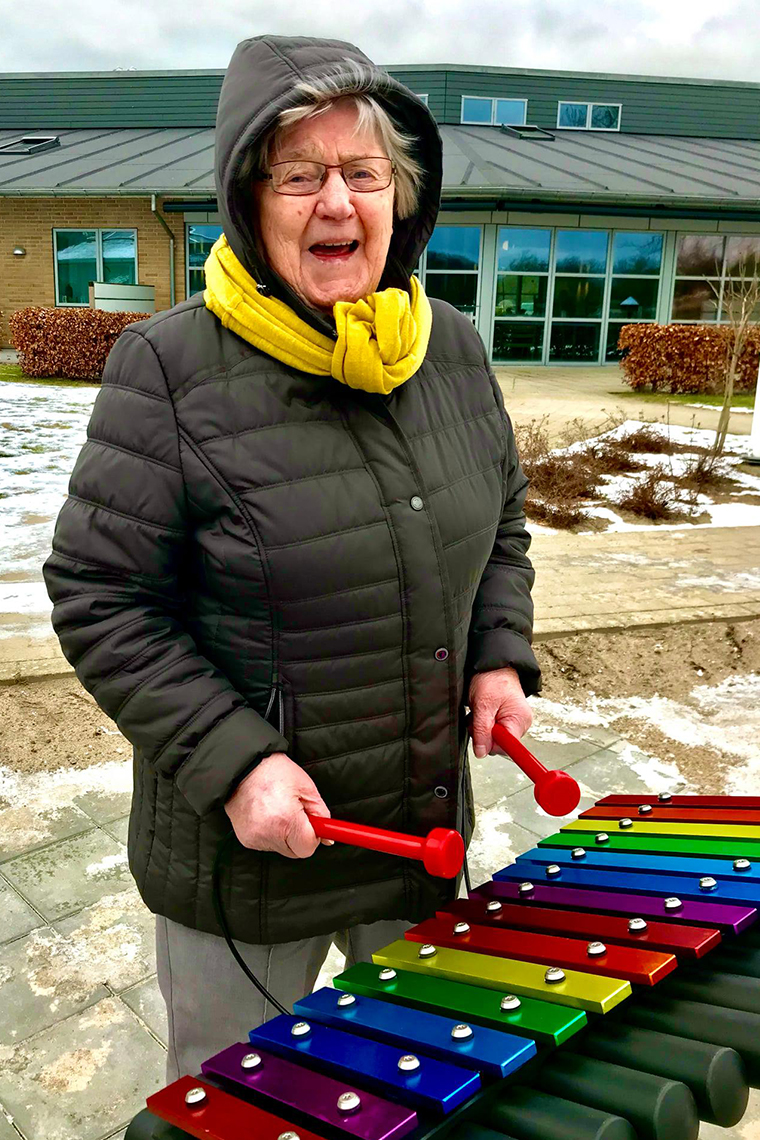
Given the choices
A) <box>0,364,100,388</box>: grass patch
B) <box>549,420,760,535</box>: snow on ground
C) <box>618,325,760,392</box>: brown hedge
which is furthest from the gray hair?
<box>0,364,100,388</box>: grass patch

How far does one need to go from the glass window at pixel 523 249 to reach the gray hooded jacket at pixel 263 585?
62.2ft

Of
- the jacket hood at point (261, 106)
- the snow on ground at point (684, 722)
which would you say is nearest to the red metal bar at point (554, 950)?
the jacket hood at point (261, 106)

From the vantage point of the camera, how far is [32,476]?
9.59m

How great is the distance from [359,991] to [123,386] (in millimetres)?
1090

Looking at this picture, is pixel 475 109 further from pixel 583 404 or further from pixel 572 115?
pixel 583 404

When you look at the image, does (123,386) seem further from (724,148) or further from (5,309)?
(724,148)

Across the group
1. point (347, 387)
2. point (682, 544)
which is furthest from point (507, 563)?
point (682, 544)

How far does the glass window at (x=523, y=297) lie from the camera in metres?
20.2

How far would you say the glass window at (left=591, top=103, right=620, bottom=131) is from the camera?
2567cm

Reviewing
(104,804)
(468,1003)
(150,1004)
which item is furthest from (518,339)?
(468,1003)

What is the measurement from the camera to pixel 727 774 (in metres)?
4.35

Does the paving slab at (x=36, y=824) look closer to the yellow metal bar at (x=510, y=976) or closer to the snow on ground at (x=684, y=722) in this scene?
the snow on ground at (x=684, y=722)

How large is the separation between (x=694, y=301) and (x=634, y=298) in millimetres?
1374

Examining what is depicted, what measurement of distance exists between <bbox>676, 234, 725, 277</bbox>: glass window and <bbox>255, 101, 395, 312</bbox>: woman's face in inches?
819
